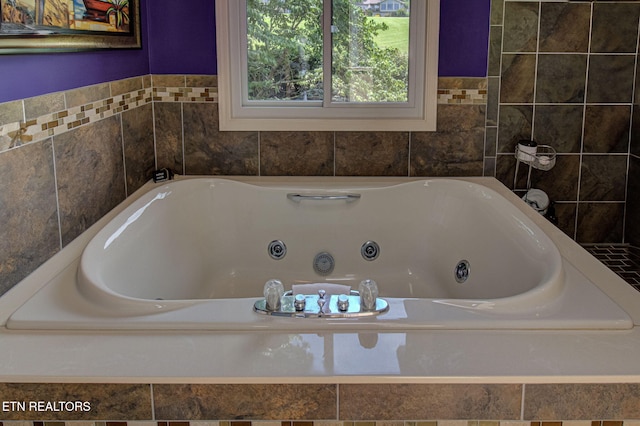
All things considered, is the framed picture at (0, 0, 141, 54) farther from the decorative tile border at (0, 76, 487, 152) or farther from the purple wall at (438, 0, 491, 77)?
the purple wall at (438, 0, 491, 77)

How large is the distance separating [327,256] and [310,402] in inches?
63.4

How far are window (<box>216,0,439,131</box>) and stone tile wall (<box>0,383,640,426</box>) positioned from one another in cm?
191

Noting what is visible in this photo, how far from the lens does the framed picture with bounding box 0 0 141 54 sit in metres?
1.84

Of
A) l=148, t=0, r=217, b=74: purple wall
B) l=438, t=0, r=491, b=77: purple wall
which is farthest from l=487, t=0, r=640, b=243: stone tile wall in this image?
l=148, t=0, r=217, b=74: purple wall

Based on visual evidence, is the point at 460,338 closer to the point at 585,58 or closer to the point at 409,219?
the point at 409,219

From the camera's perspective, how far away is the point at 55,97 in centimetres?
215

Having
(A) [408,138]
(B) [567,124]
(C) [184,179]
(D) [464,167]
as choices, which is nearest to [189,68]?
(C) [184,179]

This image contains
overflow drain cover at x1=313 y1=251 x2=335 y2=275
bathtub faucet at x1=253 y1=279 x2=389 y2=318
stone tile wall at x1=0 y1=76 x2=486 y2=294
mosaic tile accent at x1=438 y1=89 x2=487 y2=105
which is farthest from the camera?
mosaic tile accent at x1=438 y1=89 x2=487 y2=105

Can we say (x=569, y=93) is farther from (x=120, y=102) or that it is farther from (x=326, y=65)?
(x=120, y=102)

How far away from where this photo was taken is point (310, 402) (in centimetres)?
145

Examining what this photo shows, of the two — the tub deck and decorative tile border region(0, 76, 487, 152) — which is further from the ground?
decorative tile border region(0, 76, 487, 152)

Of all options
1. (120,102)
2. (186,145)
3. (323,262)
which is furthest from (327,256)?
(120,102)

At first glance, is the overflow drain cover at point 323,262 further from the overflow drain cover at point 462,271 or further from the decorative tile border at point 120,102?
the decorative tile border at point 120,102

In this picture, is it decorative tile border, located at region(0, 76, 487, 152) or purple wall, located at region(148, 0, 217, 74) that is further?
purple wall, located at region(148, 0, 217, 74)
